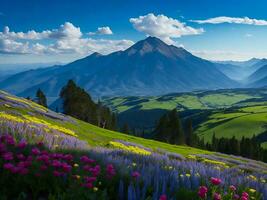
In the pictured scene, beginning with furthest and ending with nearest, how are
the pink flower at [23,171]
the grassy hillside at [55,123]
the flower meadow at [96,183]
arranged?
the grassy hillside at [55,123]
the pink flower at [23,171]
the flower meadow at [96,183]

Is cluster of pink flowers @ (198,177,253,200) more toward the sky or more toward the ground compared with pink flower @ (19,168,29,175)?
more toward the ground

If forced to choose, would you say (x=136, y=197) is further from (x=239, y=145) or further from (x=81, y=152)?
(x=239, y=145)

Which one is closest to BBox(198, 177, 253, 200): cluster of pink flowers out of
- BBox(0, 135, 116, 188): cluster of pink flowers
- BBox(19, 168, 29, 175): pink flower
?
BBox(0, 135, 116, 188): cluster of pink flowers

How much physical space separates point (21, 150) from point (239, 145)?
134 m

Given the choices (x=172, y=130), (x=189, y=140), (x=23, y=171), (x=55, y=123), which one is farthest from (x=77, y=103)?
(x=23, y=171)

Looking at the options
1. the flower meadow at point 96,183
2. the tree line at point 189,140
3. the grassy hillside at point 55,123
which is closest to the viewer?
the flower meadow at point 96,183

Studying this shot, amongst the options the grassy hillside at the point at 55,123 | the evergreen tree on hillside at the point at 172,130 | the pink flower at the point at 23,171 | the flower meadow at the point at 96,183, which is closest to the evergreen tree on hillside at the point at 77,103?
the evergreen tree on hillside at the point at 172,130

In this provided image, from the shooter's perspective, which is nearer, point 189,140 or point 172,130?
point 172,130

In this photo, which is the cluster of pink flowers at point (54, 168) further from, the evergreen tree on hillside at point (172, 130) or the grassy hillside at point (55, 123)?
the evergreen tree on hillside at point (172, 130)

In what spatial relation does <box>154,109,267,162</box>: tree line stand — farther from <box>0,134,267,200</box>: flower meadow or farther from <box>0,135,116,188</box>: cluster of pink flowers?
<box>0,135,116,188</box>: cluster of pink flowers

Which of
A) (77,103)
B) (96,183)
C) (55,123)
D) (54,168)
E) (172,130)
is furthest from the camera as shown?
(172,130)

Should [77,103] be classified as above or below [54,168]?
above

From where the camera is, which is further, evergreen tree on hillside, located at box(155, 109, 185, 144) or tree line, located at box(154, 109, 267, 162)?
tree line, located at box(154, 109, 267, 162)

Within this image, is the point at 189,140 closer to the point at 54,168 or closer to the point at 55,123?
the point at 55,123
